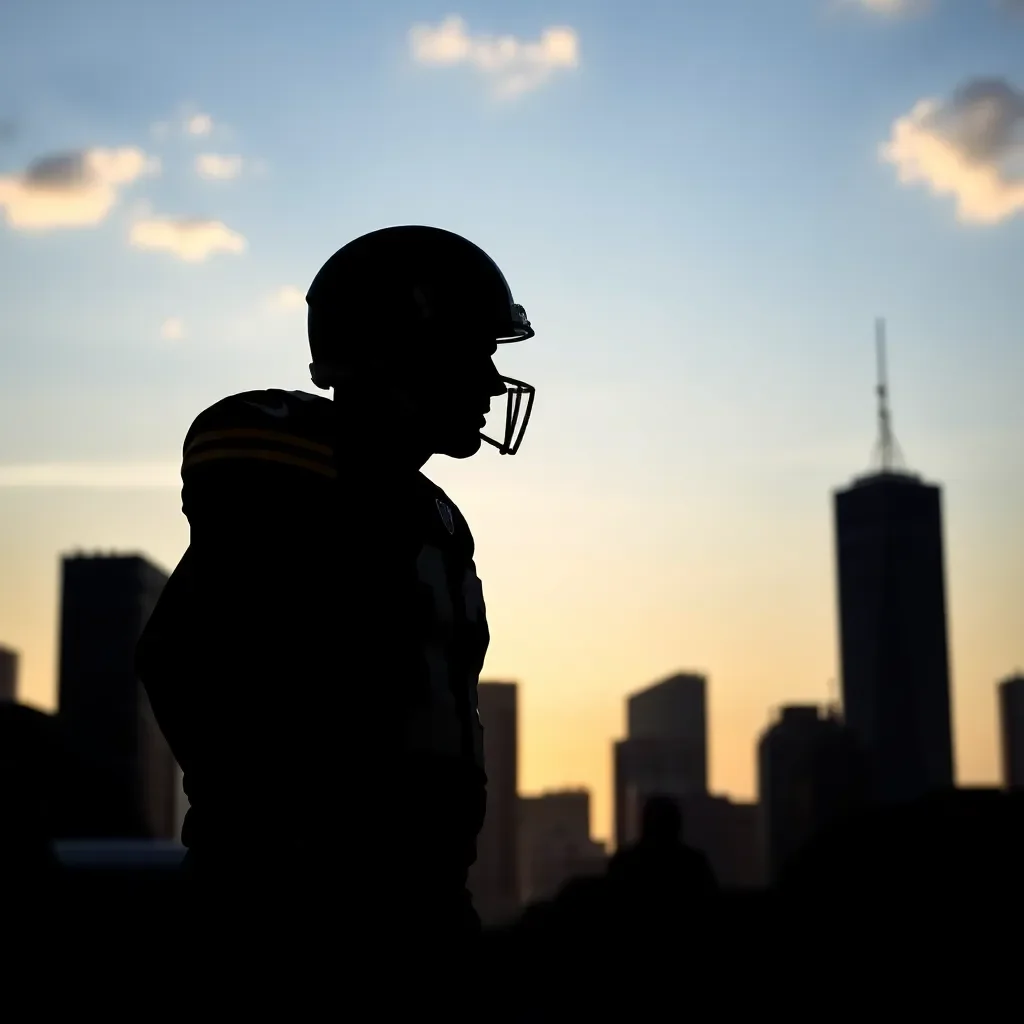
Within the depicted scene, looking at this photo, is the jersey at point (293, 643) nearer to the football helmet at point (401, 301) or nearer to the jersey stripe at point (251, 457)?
the jersey stripe at point (251, 457)

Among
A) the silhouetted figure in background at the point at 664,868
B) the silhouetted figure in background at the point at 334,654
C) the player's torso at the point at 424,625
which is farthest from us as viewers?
the silhouetted figure in background at the point at 664,868

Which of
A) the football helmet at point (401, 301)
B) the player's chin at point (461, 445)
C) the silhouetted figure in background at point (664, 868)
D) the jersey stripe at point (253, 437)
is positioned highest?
the football helmet at point (401, 301)

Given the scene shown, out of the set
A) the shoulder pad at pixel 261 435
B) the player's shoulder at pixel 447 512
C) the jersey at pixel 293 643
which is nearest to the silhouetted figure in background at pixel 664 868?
the player's shoulder at pixel 447 512

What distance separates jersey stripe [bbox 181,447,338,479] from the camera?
3.46 meters

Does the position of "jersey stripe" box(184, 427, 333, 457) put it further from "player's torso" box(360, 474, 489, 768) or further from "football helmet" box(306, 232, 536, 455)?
"football helmet" box(306, 232, 536, 455)

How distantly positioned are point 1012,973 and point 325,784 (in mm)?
12527

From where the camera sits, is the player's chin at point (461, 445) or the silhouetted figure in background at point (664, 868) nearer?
the player's chin at point (461, 445)

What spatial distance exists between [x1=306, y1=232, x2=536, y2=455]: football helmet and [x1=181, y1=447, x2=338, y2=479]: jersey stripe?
497 millimetres

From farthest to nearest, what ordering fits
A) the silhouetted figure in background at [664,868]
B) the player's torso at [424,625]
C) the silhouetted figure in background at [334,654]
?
the silhouetted figure in background at [664,868] < the player's torso at [424,625] < the silhouetted figure in background at [334,654]

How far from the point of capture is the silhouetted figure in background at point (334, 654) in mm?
3418

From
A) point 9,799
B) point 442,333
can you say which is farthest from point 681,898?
point 442,333

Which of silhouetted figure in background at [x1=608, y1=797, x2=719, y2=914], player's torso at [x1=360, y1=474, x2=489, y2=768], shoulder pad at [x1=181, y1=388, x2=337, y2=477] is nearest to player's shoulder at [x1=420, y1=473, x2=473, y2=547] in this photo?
player's torso at [x1=360, y1=474, x2=489, y2=768]

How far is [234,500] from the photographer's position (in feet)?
11.4

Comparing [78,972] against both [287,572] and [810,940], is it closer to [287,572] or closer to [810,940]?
[810,940]
